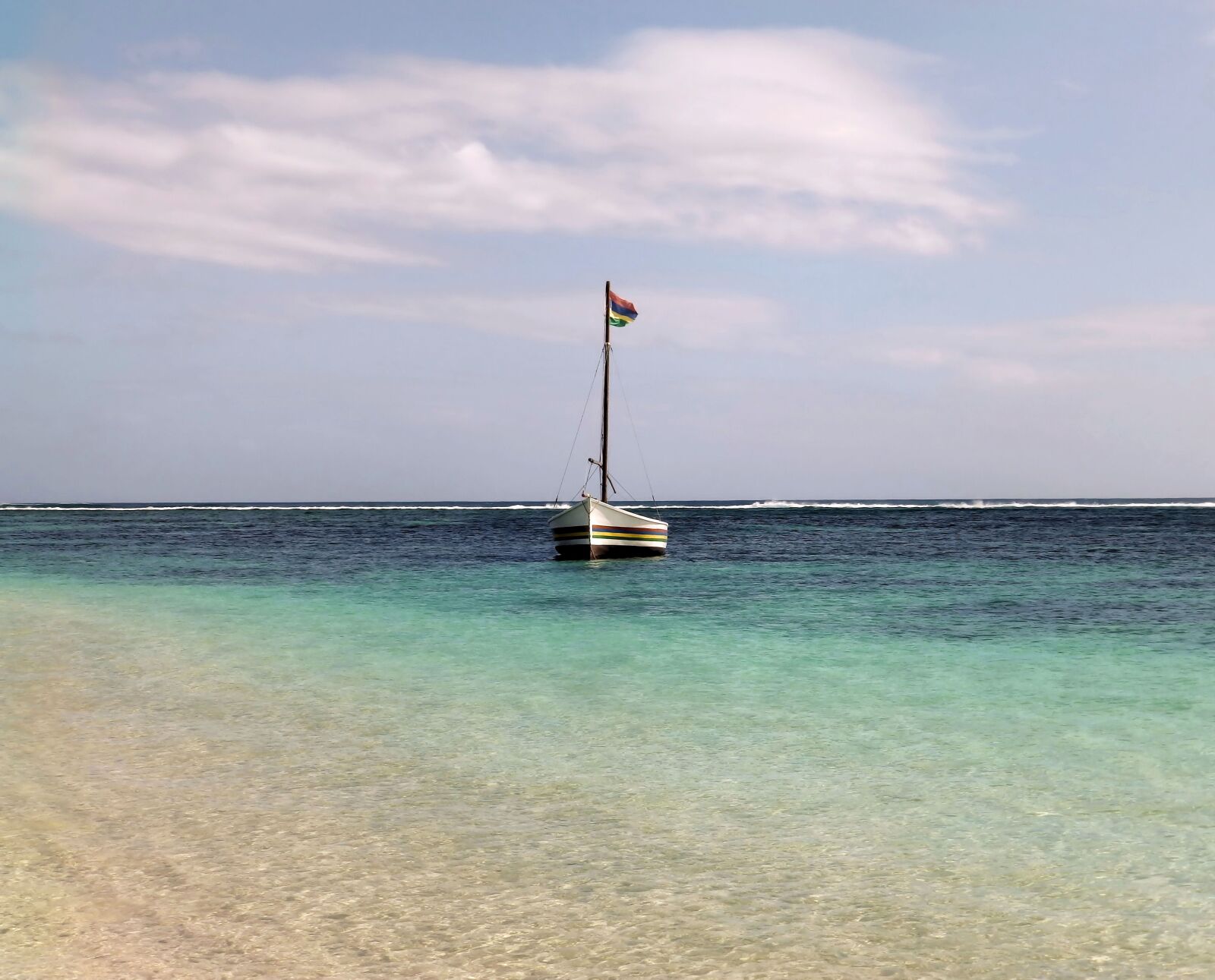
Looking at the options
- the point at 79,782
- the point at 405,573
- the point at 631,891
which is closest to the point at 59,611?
the point at 405,573

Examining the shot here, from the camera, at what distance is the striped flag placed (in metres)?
40.8

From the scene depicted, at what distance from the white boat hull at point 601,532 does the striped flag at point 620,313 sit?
764 cm

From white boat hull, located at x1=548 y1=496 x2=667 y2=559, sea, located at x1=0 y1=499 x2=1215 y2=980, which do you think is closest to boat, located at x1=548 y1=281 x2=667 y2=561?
white boat hull, located at x1=548 y1=496 x2=667 y2=559

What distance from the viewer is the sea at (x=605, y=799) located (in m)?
4.98

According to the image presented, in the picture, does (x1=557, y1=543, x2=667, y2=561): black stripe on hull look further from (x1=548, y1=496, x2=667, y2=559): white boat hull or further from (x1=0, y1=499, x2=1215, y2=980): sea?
(x1=0, y1=499, x2=1215, y2=980): sea

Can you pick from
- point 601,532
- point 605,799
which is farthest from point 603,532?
point 605,799

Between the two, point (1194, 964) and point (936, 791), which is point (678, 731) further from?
point (1194, 964)

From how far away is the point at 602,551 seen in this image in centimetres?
3769

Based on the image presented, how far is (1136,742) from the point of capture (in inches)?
388

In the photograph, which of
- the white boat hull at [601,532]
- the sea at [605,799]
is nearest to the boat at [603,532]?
the white boat hull at [601,532]

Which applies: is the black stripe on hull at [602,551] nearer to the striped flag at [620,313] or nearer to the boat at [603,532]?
the boat at [603,532]

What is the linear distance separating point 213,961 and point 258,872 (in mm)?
1225

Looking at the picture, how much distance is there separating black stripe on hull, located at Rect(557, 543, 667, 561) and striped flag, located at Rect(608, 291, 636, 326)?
9143 mm

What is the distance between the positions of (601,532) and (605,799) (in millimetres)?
29804
